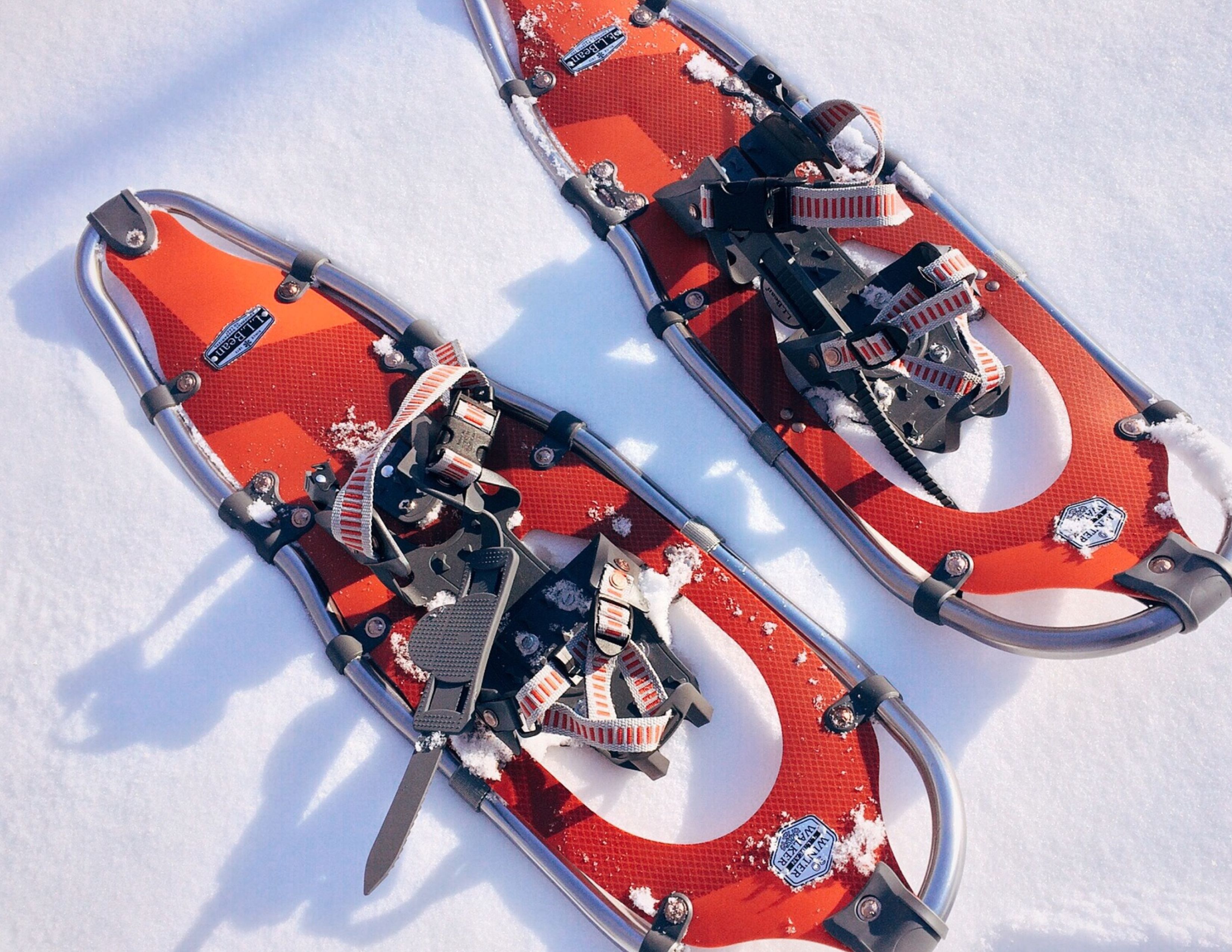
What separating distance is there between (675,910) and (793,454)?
1.23m

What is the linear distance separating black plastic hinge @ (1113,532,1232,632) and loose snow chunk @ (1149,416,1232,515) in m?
0.23

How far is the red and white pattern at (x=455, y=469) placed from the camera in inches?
100

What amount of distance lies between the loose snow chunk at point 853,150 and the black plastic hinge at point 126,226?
6.89 ft

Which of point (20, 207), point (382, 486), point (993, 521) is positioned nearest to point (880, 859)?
point (993, 521)

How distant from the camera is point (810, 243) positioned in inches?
113

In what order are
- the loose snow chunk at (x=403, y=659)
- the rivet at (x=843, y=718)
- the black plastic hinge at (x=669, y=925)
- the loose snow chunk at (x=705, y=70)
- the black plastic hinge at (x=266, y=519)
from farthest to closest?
the loose snow chunk at (x=705, y=70)
the black plastic hinge at (x=266, y=519)
the loose snow chunk at (x=403, y=659)
the rivet at (x=843, y=718)
the black plastic hinge at (x=669, y=925)

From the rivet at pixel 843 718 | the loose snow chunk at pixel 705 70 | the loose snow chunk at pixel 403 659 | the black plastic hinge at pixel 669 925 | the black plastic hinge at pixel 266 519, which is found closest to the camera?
the black plastic hinge at pixel 669 925

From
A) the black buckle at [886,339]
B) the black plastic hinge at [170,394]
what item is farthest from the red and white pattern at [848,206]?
the black plastic hinge at [170,394]

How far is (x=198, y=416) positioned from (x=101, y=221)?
2.25 ft

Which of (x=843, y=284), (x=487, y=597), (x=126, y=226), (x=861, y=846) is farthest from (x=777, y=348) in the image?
(x=126, y=226)

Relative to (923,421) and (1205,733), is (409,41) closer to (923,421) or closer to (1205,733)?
(923,421)

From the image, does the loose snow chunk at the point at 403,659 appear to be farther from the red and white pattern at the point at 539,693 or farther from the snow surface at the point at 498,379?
the red and white pattern at the point at 539,693

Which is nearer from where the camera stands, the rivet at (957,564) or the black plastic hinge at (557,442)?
the rivet at (957,564)

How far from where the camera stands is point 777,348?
112 inches
